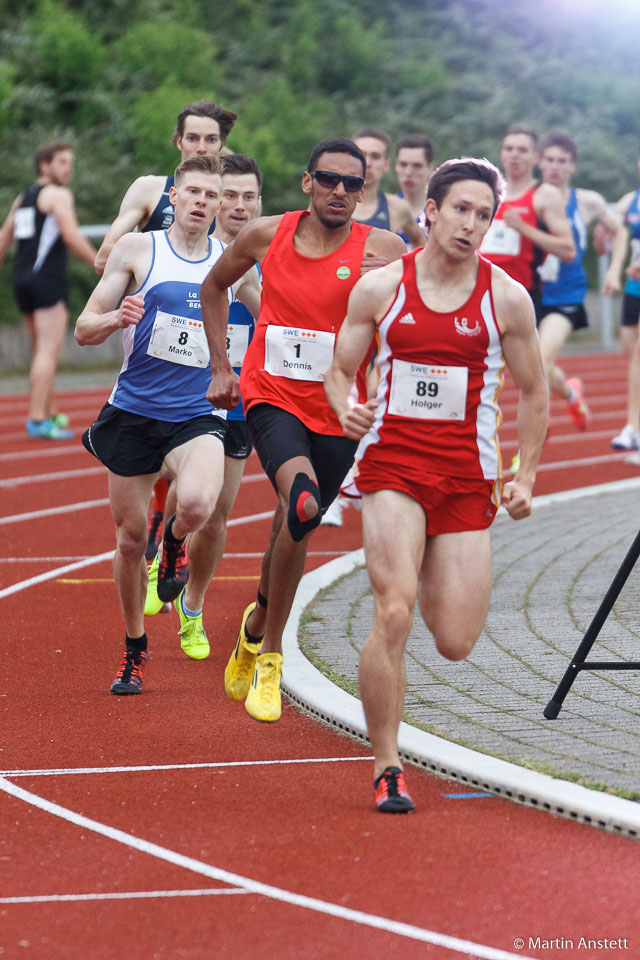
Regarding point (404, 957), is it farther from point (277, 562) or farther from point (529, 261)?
point (529, 261)

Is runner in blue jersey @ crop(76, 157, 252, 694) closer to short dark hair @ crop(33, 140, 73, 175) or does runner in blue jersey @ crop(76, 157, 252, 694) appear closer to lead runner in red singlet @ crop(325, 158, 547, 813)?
lead runner in red singlet @ crop(325, 158, 547, 813)

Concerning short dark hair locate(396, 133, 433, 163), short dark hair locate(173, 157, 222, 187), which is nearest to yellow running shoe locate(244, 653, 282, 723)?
short dark hair locate(173, 157, 222, 187)

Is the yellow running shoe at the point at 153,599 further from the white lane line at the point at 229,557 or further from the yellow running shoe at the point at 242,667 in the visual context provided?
the yellow running shoe at the point at 242,667

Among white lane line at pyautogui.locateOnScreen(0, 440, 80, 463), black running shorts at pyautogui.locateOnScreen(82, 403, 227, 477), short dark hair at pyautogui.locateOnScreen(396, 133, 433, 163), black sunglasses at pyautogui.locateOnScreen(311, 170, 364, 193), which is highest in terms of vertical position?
short dark hair at pyautogui.locateOnScreen(396, 133, 433, 163)

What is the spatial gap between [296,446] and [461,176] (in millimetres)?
1284

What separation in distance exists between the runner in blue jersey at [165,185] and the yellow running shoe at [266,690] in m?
2.66

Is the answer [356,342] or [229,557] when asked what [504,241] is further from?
[356,342]

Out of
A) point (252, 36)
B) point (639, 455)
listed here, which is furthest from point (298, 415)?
point (252, 36)

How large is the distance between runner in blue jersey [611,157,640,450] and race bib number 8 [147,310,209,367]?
782 cm

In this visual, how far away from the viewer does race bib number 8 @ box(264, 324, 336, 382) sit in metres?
6.20

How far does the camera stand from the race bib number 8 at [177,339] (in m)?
6.98

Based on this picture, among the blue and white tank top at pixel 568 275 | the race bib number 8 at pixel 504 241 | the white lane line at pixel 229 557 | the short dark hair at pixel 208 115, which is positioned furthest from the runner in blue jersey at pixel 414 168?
the short dark hair at pixel 208 115

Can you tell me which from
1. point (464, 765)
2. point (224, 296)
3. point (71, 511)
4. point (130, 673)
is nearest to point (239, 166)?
point (224, 296)

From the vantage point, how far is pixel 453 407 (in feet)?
17.6
